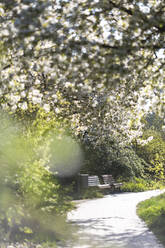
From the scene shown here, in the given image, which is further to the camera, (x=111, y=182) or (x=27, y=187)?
(x=111, y=182)

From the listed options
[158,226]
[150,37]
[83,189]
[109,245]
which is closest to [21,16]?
[150,37]

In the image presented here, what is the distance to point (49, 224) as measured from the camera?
910 cm

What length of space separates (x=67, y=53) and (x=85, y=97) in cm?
544

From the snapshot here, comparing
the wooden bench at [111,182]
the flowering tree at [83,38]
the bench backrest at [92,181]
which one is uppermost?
the flowering tree at [83,38]

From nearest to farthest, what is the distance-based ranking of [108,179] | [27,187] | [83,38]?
[83,38] → [27,187] → [108,179]

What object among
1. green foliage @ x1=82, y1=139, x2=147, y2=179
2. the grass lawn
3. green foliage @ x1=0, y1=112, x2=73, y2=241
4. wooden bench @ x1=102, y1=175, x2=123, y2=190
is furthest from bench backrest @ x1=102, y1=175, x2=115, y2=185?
green foliage @ x1=0, y1=112, x2=73, y2=241

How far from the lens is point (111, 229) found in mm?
10297

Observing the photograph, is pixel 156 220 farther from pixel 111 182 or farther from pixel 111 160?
pixel 111 160

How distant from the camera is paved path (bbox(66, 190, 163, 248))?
27.5ft

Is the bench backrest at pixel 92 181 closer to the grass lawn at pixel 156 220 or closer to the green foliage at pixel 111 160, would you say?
the green foliage at pixel 111 160

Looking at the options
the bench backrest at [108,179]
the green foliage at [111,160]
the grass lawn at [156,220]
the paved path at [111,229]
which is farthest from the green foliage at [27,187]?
the green foliage at [111,160]

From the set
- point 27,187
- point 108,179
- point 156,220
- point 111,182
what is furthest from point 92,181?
point 27,187

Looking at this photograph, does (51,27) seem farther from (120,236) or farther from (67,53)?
(120,236)

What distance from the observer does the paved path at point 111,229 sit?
8.40m
